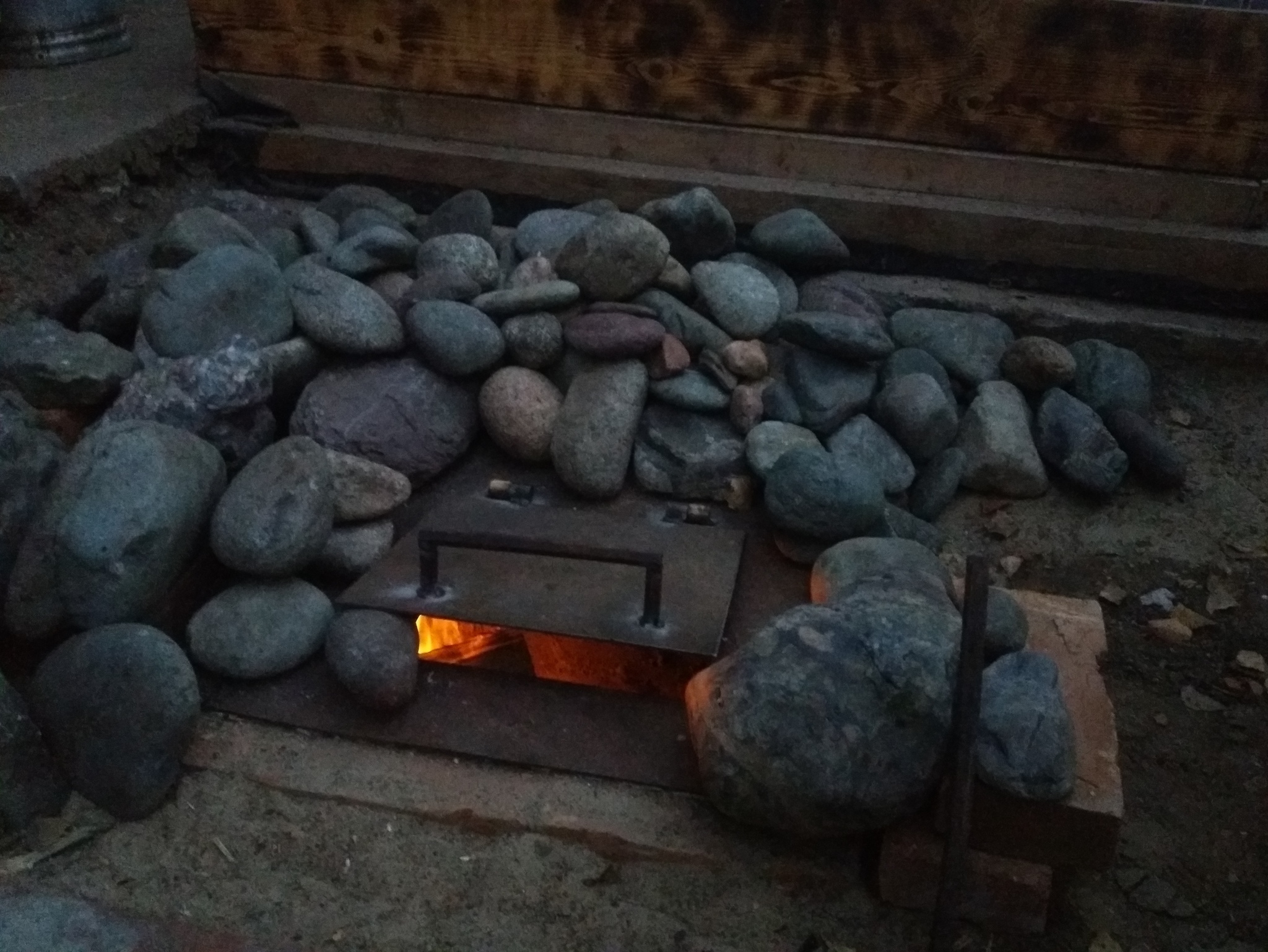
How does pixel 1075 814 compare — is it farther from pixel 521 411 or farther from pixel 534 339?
pixel 534 339

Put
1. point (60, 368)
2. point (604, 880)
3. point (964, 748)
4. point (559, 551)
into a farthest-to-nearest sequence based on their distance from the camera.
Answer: point (60, 368), point (559, 551), point (604, 880), point (964, 748)

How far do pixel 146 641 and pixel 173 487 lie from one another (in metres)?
0.34

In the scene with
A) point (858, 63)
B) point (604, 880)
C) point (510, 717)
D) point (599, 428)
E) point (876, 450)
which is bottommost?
point (604, 880)

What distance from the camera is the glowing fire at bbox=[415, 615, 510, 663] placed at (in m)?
2.42

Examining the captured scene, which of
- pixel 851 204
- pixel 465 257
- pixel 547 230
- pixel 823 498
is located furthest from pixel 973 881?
pixel 851 204

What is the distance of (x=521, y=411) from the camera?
9.23 feet

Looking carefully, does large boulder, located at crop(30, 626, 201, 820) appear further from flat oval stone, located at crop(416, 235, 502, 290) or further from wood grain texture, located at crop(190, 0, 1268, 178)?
wood grain texture, located at crop(190, 0, 1268, 178)

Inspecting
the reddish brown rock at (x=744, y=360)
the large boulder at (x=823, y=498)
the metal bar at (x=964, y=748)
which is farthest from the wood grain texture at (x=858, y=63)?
the metal bar at (x=964, y=748)

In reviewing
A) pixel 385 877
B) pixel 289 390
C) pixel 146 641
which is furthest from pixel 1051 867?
pixel 289 390

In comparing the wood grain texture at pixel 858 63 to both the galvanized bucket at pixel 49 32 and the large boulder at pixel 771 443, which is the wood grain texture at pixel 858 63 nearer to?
A: the galvanized bucket at pixel 49 32

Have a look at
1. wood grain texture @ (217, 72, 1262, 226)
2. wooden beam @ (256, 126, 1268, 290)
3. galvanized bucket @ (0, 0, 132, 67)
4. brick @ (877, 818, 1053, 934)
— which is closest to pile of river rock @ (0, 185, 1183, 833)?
brick @ (877, 818, 1053, 934)

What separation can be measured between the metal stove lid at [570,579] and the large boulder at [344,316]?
461 millimetres

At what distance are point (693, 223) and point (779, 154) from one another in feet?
2.28

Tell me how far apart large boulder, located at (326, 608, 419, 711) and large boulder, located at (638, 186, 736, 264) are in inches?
57.4
